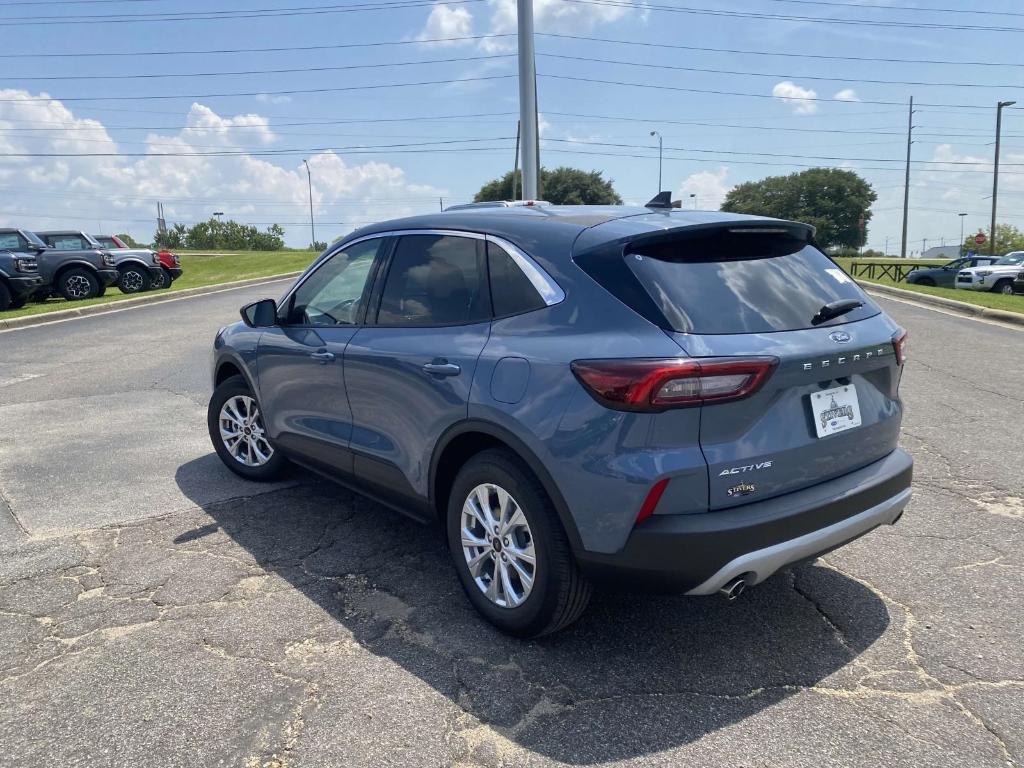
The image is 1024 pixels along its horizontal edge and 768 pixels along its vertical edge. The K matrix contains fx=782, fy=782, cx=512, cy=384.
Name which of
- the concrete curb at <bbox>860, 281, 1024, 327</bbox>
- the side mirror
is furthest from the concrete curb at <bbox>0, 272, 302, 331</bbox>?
the concrete curb at <bbox>860, 281, 1024, 327</bbox>

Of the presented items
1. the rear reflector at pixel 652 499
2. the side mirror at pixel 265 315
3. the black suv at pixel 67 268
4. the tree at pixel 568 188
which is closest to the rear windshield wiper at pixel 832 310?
the rear reflector at pixel 652 499

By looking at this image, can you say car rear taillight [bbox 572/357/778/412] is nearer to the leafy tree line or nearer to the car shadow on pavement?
the car shadow on pavement

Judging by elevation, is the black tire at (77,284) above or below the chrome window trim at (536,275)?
below

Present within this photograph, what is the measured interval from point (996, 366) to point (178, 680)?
30.6 feet

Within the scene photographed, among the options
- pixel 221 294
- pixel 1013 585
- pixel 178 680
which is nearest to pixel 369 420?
pixel 178 680

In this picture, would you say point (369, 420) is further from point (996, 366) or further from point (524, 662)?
point (996, 366)

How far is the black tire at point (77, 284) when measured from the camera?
18.8m

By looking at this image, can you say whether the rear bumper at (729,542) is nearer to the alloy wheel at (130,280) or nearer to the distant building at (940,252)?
the alloy wheel at (130,280)

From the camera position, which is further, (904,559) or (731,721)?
(904,559)

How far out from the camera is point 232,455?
17.3ft

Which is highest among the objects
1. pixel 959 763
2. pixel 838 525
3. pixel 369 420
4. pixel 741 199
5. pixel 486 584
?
pixel 741 199

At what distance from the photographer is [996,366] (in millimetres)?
9094

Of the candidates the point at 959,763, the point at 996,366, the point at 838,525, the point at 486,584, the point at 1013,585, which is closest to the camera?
the point at 959,763

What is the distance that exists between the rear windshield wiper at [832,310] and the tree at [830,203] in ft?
323
